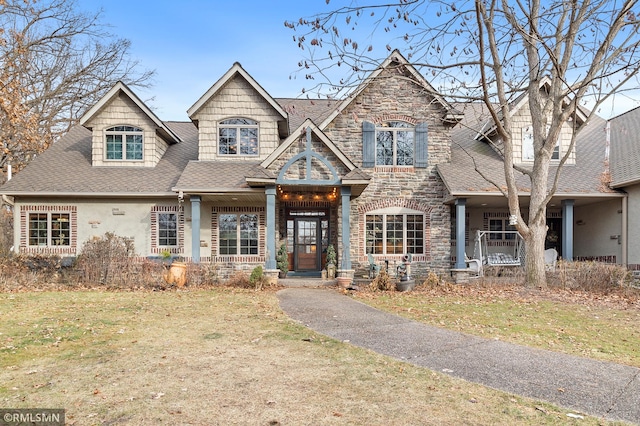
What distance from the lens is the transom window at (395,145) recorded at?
16766 mm

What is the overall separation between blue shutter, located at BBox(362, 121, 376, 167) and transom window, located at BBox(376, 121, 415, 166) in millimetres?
260

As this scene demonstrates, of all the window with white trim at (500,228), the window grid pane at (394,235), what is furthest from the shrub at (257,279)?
the window with white trim at (500,228)

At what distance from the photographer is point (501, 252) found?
58.9 ft

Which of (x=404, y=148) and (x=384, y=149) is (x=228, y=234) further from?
(x=404, y=148)

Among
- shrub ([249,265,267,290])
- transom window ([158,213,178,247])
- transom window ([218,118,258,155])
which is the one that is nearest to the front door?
transom window ([218,118,258,155])

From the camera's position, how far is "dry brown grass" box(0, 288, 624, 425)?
3910mm

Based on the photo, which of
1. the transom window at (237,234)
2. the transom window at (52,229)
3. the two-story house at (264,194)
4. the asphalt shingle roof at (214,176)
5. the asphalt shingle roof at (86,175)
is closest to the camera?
the asphalt shingle roof at (214,176)

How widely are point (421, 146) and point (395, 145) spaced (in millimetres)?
929

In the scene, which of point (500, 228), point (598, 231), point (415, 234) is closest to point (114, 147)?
point (415, 234)

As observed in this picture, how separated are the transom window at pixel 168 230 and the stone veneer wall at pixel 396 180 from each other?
629cm

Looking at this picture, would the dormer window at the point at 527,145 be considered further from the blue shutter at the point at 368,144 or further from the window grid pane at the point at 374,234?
the window grid pane at the point at 374,234

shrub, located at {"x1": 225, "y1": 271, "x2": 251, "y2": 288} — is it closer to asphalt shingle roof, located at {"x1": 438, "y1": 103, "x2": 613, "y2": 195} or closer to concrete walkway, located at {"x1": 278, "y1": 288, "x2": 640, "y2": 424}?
concrete walkway, located at {"x1": 278, "y1": 288, "x2": 640, "y2": 424}

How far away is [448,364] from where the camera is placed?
5.44 meters

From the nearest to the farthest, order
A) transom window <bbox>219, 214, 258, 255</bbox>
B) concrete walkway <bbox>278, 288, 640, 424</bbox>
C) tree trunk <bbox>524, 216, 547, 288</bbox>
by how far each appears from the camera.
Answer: concrete walkway <bbox>278, 288, 640, 424</bbox>
tree trunk <bbox>524, 216, 547, 288</bbox>
transom window <bbox>219, 214, 258, 255</bbox>
